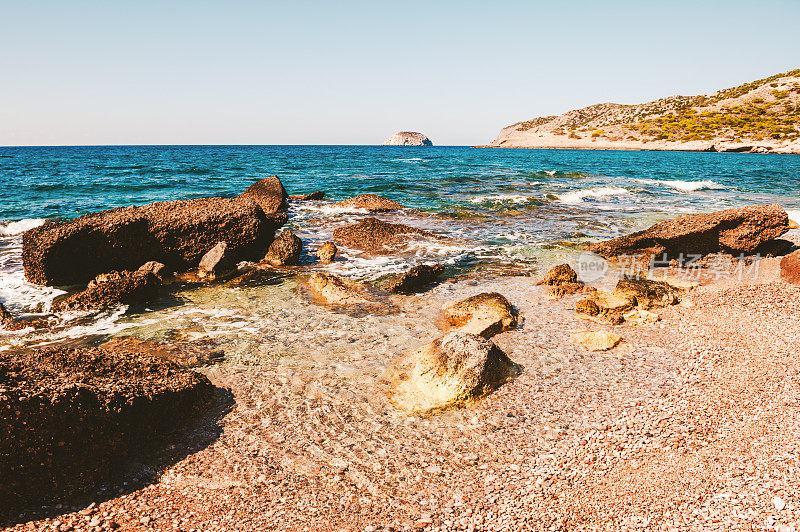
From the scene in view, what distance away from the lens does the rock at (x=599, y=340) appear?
5.69m

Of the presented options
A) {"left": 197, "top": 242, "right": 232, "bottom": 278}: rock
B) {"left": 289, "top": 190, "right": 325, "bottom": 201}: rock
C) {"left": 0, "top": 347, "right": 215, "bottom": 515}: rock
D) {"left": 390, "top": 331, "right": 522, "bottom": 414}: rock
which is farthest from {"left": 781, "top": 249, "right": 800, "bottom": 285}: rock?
{"left": 289, "top": 190, "right": 325, "bottom": 201}: rock

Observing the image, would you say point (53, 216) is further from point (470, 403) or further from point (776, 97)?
point (776, 97)

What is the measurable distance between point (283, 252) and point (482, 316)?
5.76 metres

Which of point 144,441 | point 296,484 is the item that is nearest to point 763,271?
point 296,484

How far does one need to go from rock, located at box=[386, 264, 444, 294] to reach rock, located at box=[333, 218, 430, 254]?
2958 millimetres

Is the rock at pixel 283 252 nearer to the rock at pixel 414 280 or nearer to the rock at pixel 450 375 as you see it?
the rock at pixel 414 280

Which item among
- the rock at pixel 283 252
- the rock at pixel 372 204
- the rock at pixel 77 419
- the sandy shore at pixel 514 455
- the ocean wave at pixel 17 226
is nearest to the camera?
the sandy shore at pixel 514 455

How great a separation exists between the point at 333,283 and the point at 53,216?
46.7ft

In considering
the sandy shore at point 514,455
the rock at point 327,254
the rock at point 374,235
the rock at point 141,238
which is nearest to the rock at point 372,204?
the rock at point 374,235

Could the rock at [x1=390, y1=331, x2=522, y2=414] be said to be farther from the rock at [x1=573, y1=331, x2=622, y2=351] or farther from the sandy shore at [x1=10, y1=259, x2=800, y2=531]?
the rock at [x1=573, y1=331, x2=622, y2=351]

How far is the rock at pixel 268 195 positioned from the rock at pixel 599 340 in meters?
13.1

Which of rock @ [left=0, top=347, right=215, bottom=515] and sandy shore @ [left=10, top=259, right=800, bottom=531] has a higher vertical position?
rock @ [left=0, top=347, right=215, bottom=515]

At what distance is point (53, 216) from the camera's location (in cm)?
1593

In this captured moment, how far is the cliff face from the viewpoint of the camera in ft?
242
